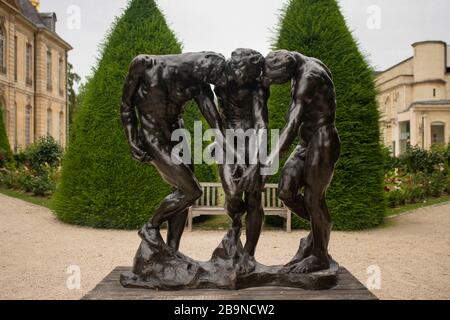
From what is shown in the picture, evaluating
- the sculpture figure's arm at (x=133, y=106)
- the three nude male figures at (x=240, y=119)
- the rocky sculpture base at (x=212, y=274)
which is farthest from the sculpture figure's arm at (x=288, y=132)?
the sculpture figure's arm at (x=133, y=106)

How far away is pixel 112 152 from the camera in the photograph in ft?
34.0

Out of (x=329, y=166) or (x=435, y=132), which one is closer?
(x=329, y=166)

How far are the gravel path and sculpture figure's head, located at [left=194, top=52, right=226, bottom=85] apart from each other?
2.97 meters

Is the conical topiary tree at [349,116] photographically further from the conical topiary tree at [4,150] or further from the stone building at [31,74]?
the stone building at [31,74]

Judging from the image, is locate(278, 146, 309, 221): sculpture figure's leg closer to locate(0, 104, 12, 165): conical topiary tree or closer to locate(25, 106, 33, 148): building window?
locate(0, 104, 12, 165): conical topiary tree

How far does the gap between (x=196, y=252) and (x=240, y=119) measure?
400 centimetres

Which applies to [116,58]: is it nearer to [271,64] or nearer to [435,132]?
[271,64]

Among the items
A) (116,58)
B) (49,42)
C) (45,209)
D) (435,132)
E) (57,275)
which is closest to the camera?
(57,275)

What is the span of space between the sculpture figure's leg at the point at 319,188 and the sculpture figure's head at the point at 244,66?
845 millimetres

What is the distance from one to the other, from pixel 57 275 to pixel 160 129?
124 inches

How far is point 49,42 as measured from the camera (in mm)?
36250

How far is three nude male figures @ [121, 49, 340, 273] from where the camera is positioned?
438cm
